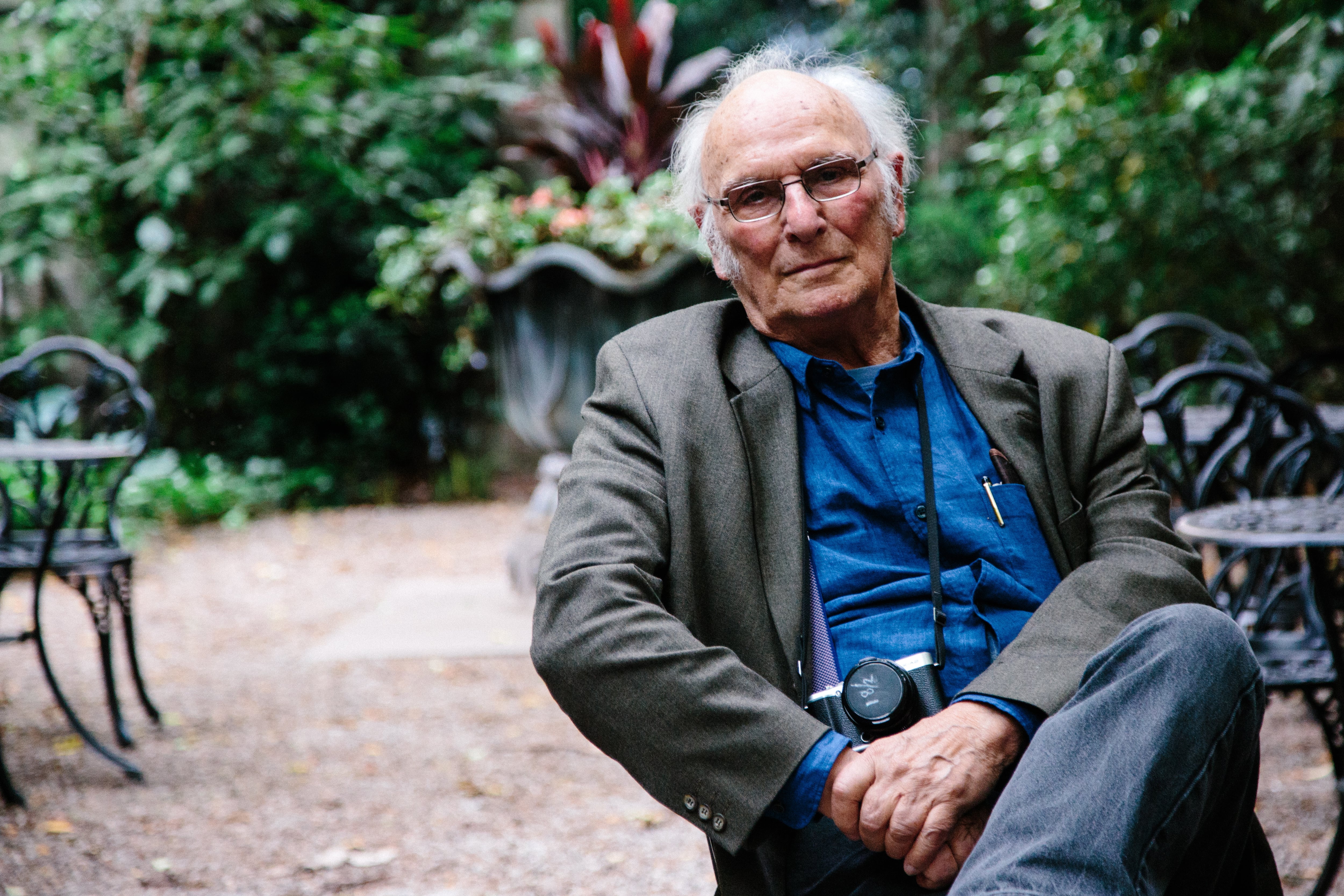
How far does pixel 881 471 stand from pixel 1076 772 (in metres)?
0.58

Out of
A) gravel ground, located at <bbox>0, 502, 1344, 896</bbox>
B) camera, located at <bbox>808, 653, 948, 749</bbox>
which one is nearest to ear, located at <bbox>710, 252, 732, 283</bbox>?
camera, located at <bbox>808, 653, 948, 749</bbox>

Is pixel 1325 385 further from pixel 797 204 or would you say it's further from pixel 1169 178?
pixel 797 204

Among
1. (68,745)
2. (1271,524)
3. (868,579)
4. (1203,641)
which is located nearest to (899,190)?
(868,579)

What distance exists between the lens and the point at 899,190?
6.37ft

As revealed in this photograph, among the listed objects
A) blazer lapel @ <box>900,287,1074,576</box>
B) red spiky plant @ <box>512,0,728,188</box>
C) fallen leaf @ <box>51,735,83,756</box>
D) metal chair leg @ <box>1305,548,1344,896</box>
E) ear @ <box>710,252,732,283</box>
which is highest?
red spiky plant @ <box>512,0,728,188</box>

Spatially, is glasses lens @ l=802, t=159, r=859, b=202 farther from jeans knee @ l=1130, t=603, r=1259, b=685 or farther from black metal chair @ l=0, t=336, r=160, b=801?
black metal chair @ l=0, t=336, r=160, b=801

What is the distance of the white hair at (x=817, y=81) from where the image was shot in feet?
6.10

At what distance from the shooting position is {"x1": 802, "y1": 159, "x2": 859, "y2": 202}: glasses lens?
69.3 inches

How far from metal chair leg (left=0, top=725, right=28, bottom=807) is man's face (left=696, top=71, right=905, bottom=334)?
2.32m

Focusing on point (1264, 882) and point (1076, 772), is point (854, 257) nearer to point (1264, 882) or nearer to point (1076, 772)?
point (1076, 772)

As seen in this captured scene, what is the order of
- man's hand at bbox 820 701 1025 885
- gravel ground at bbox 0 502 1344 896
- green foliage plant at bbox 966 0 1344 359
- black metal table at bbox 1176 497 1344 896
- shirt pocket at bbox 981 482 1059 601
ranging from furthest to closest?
1. green foliage plant at bbox 966 0 1344 359
2. gravel ground at bbox 0 502 1344 896
3. black metal table at bbox 1176 497 1344 896
4. shirt pocket at bbox 981 482 1059 601
5. man's hand at bbox 820 701 1025 885

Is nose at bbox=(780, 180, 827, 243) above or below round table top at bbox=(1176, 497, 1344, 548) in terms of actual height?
above

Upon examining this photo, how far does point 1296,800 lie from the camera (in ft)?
9.00

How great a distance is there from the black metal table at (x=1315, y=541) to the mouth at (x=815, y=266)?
0.73 metres
